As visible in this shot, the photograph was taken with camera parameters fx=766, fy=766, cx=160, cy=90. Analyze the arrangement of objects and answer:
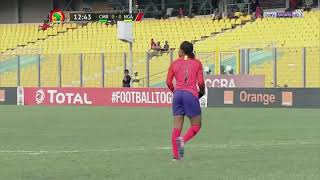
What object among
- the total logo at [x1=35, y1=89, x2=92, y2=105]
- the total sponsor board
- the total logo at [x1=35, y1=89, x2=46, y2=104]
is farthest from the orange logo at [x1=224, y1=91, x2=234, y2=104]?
the total logo at [x1=35, y1=89, x2=46, y2=104]

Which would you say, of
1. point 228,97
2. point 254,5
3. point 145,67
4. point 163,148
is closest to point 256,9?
point 254,5

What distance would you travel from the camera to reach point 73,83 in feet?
128

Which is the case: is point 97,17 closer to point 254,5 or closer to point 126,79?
point 254,5

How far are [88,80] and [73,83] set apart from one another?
4.51 feet

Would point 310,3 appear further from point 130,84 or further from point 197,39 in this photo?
point 130,84

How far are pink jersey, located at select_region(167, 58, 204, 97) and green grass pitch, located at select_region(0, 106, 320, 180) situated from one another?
1.14m

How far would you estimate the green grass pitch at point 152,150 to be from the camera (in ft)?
33.6

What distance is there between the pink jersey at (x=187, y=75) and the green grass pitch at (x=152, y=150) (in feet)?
3.76

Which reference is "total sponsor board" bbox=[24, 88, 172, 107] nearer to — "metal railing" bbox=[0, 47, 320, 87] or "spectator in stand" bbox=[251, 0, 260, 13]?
"metal railing" bbox=[0, 47, 320, 87]

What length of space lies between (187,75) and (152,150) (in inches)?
98.3

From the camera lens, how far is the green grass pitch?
10.2 metres

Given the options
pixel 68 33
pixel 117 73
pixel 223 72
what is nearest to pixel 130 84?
pixel 117 73

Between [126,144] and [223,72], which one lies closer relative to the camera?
[126,144]

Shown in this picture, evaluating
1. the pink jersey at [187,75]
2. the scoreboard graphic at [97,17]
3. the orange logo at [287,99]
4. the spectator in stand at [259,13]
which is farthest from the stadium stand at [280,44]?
the pink jersey at [187,75]
